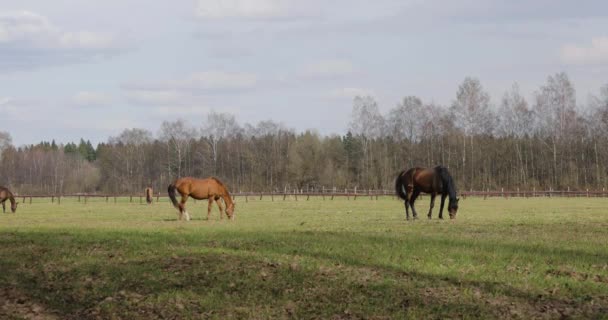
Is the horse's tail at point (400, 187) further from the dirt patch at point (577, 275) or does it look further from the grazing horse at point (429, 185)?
the dirt patch at point (577, 275)

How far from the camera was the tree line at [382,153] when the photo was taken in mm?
83812

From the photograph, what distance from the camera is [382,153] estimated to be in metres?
98.9

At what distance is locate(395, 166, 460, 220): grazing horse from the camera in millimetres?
25562

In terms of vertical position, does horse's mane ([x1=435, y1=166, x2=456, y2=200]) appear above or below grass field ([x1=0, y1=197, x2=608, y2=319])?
above

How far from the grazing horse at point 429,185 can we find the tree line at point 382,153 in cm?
5636

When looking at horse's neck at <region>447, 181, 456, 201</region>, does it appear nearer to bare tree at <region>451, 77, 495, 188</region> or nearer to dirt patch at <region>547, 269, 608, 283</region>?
dirt patch at <region>547, 269, 608, 283</region>

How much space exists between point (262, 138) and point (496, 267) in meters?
111

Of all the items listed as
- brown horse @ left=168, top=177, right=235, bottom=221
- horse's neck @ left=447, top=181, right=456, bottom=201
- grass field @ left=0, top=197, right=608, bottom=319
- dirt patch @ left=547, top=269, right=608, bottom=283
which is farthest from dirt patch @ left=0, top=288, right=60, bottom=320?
horse's neck @ left=447, top=181, right=456, bottom=201

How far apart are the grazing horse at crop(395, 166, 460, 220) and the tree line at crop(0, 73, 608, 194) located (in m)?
56.4

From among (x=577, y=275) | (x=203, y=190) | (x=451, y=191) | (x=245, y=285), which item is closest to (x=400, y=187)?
(x=451, y=191)

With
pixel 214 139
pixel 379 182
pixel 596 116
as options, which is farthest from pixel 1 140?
pixel 596 116

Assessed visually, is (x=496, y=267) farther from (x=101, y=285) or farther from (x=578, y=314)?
(x=101, y=285)

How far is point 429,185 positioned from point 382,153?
72.7 m

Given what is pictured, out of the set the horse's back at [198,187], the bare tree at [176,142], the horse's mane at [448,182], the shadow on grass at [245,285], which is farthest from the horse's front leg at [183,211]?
the bare tree at [176,142]
